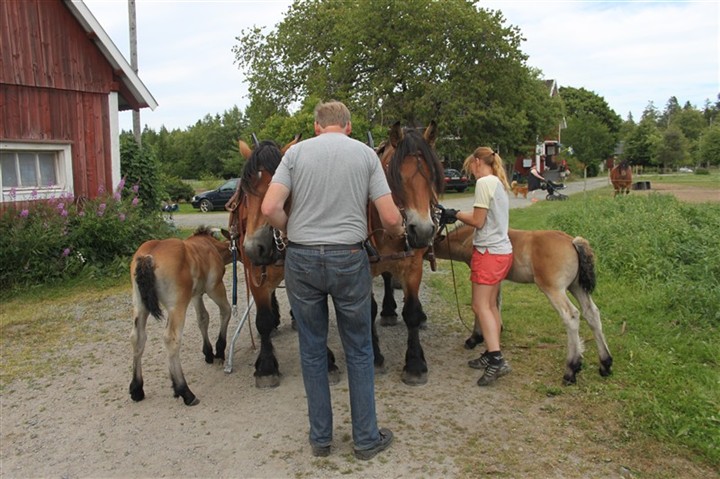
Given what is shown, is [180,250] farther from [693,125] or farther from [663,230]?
[693,125]

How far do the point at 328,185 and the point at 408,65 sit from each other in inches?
1072

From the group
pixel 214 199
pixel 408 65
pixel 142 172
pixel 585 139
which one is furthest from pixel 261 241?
pixel 585 139

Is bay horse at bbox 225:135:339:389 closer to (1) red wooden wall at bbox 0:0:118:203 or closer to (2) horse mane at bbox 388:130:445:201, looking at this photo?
(2) horse mane at bbox 388:130:445:201

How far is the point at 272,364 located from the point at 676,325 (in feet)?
14.0

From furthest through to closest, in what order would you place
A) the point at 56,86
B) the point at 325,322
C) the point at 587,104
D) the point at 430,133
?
the point at 587,104, the point at 56,86, the point at 430,133, the point at 325,322

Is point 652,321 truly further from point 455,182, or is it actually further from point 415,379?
point 455,182

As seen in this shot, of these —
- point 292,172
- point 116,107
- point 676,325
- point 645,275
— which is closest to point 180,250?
point 292,172

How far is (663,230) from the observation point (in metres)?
8.52

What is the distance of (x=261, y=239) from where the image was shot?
156 inches

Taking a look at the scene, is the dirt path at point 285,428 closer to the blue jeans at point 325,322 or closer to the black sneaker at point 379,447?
the black sneaker at point 379,447

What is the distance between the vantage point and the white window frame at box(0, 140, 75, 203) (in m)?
9.20

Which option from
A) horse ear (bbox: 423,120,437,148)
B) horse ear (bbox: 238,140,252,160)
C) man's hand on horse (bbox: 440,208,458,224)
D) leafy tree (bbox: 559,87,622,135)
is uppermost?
leafy tree (bbox: 559,87,622,135)

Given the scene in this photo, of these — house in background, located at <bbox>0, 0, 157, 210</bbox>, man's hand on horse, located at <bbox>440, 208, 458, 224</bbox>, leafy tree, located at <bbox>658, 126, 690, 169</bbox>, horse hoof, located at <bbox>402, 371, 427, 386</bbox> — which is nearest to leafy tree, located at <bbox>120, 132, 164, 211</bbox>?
house in background, located at <bbox>0, 0, 157, 210</bbox>

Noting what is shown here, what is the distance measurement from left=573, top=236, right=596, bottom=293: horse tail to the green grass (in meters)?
0.83
